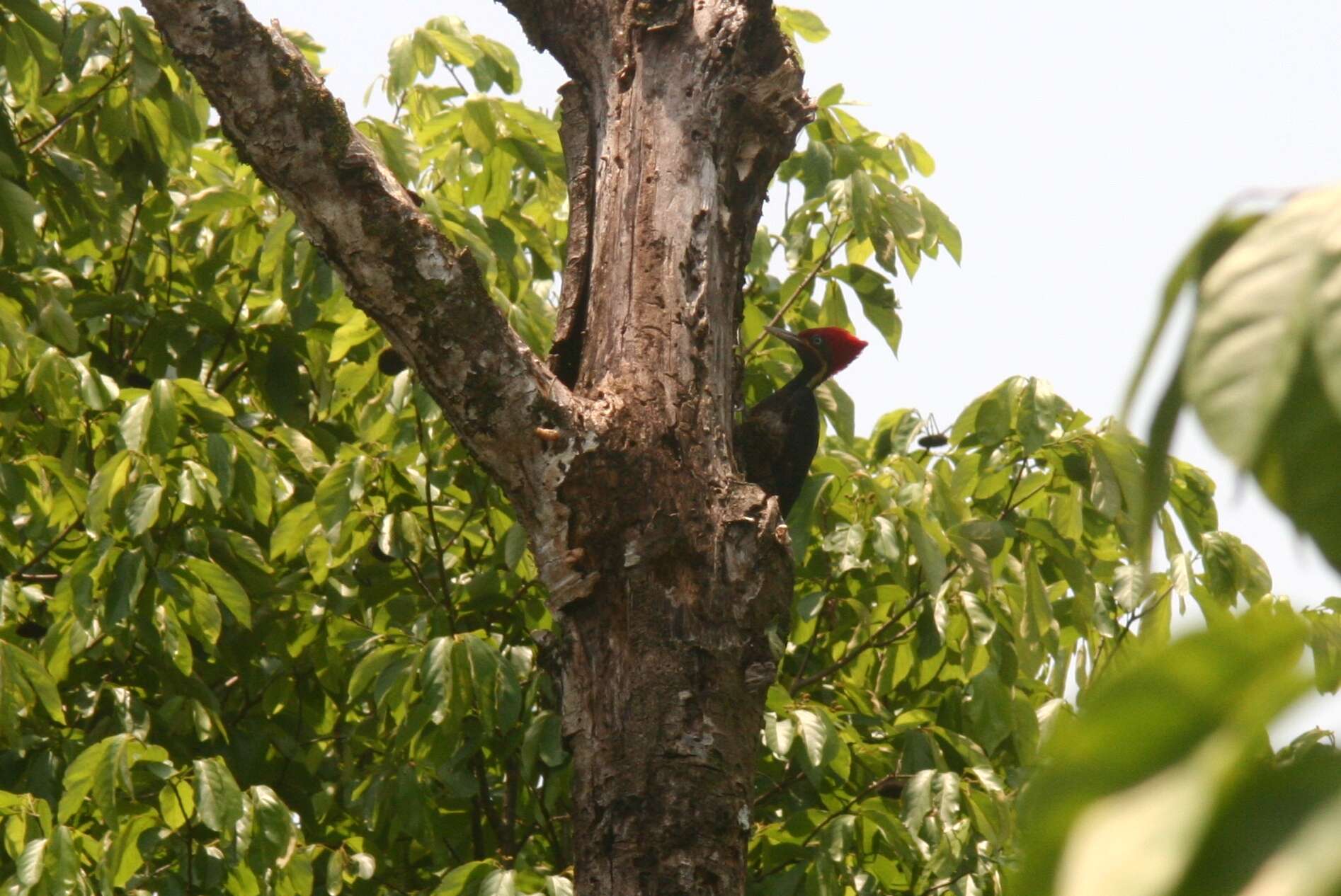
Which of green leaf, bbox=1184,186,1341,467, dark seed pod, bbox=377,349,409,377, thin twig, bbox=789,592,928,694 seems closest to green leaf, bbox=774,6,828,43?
dark seed pod, bbox=377,349,409,377

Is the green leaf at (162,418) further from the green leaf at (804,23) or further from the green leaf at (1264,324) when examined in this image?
the green leaf at (1264,324)

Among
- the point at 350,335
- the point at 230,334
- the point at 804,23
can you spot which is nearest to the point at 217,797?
the point at 350,335

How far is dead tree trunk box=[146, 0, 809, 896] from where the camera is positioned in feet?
6.88

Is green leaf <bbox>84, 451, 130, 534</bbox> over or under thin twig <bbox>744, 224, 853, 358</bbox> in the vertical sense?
under

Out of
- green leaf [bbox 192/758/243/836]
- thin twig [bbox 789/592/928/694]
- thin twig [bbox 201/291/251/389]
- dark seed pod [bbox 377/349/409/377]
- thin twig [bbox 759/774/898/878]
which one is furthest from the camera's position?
thin twig [bbox 201/291/251/389]

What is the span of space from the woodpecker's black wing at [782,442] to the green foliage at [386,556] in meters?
0.12

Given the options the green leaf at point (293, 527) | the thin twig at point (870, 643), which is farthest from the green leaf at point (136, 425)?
the thin twig at point (870, 643)

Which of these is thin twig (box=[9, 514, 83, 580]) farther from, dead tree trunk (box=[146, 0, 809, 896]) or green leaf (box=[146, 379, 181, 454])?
dead tree trunk (box=[146, 0, 809, 896])

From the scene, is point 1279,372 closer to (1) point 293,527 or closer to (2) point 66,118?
(1) point 293,527

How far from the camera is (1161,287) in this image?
348 millimetres

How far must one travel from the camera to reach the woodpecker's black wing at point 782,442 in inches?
128

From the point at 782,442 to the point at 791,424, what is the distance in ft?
0.38

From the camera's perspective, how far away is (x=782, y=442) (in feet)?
11.2

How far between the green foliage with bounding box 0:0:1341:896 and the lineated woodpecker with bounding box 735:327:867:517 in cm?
10
